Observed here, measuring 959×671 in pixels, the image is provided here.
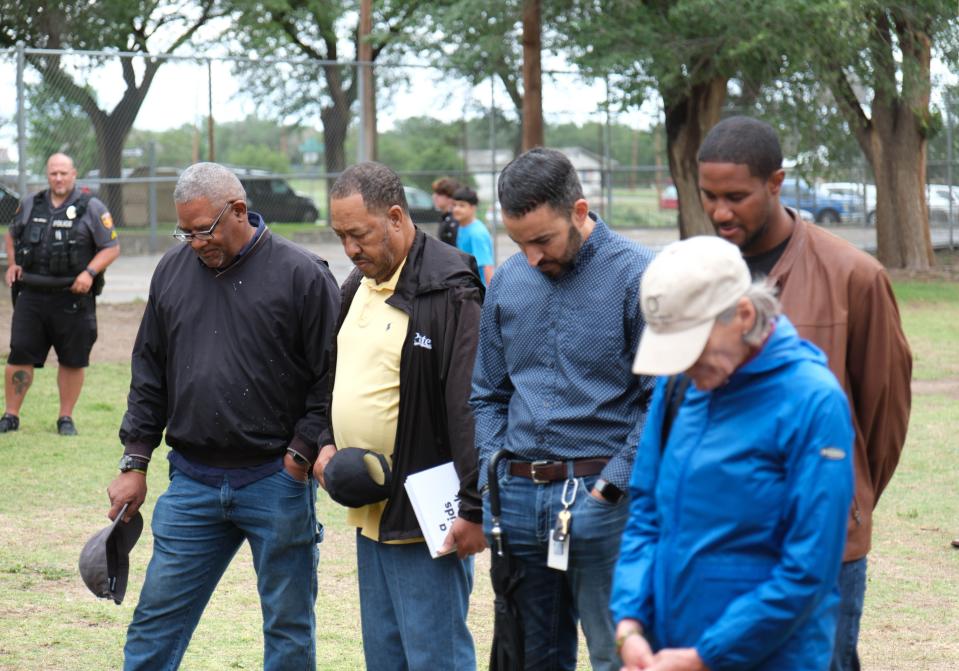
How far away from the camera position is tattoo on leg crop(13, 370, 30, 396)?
10.0 m

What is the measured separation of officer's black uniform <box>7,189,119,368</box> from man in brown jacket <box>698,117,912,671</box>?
7572mm

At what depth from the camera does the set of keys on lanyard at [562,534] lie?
11.4ft

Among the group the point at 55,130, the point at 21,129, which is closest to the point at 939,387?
the point at 21,129

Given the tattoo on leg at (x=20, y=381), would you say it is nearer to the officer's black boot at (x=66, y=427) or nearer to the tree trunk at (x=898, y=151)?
the officer's black boot at (x=66, y=427)

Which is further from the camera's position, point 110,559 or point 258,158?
point 258,158

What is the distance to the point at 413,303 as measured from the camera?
12.9 ft

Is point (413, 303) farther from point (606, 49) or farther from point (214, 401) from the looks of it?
point (606, 49)

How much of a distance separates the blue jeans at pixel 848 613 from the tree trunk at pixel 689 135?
18.3 m

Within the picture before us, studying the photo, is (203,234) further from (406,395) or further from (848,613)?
(848,613)

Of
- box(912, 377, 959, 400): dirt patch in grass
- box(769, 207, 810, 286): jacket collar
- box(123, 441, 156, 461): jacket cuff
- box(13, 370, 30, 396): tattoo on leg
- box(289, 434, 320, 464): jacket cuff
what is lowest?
box(912, 377, 959, 400): dirt patch in grass

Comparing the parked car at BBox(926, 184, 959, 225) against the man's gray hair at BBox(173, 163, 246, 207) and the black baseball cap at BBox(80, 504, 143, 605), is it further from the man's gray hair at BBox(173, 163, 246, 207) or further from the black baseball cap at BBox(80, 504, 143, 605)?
the black baseball cap at BBox(80, 504, 143, 605)

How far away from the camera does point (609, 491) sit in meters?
3.45

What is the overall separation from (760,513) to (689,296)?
463 mm

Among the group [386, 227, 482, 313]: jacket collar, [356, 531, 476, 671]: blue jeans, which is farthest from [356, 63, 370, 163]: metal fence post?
[356, 531, 476, 671]: blue jeans
